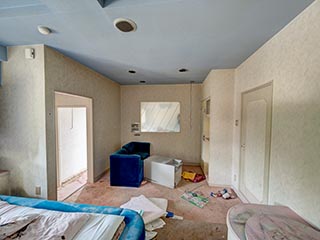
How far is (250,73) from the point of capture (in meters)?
2.63

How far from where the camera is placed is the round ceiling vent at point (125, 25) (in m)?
1.63

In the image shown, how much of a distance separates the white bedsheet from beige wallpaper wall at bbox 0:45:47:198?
3.15ft

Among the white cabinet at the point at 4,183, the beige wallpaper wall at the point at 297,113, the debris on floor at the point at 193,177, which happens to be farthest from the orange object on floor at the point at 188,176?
the white cabinet at the point at 4,183

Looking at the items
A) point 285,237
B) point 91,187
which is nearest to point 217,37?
point 285,237

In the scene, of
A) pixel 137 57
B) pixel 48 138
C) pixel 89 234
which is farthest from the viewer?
pixel 137 57

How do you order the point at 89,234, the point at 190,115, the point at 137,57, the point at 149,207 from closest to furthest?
1. the point at 89,234
2. the point at 149,207
3. the point at 137,57
4. the point at 190,115

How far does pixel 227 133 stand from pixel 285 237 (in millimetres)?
2343

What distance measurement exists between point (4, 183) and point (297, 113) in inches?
145

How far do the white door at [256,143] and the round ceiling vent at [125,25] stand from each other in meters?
1.81

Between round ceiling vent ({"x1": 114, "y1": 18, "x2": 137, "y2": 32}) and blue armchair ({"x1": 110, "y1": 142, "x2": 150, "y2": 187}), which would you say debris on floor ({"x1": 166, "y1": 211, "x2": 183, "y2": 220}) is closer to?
blue armchair ({"x1": 110, "y1": 142, "x2": 150, "y2": 187})

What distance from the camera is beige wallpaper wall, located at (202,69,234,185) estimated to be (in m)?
3.33

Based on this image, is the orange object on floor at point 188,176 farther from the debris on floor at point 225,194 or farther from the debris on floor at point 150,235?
the debris on floor at point 150,235

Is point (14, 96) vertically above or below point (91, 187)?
above

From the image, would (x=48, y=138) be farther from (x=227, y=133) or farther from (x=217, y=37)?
(x=227, y=133)
